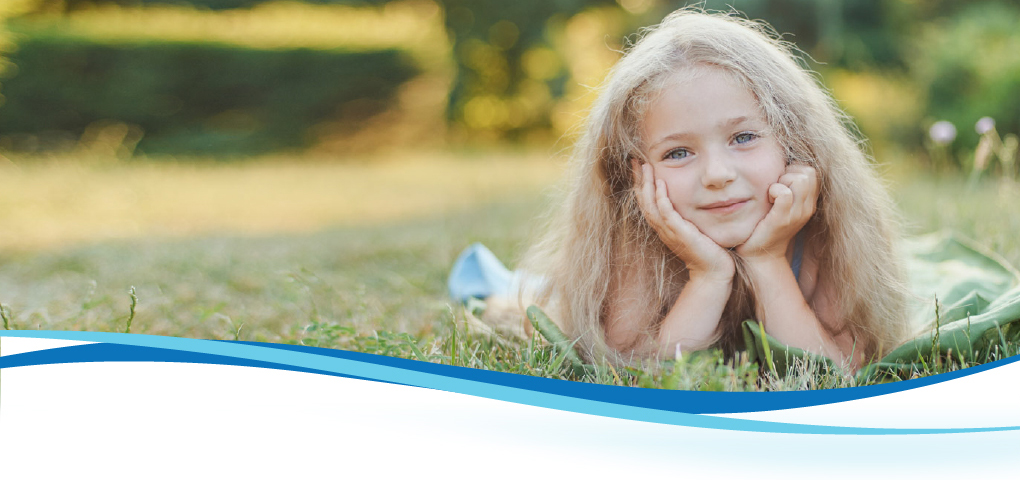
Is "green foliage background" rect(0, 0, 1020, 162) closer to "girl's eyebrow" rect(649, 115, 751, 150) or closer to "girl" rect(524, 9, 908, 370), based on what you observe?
"girl" rect(524, 9, 908, 370)

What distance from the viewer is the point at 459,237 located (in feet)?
11.6

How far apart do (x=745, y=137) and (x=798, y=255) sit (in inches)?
12.9

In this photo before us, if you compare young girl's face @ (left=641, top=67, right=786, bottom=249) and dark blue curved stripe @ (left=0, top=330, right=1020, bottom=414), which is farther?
young girl's face @ (left=641, top=67, right=786, bottom=249)

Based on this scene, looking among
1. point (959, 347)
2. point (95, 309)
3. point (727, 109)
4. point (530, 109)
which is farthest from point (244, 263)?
point (530, 109)

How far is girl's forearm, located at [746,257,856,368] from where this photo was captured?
1368 millimetres

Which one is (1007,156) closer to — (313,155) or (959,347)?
(959,347)

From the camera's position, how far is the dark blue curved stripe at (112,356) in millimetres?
1307

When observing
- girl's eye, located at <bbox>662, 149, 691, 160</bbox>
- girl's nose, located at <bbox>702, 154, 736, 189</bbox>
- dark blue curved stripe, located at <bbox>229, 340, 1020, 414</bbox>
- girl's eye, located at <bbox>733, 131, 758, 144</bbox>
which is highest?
girl's eye, located at <bbox>662, 149, 691, 160</bbox>

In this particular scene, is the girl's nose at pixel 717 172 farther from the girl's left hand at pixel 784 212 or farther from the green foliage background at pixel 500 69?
the green foliage background at pixel 500 69

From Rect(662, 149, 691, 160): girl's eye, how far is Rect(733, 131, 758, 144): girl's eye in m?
0.09

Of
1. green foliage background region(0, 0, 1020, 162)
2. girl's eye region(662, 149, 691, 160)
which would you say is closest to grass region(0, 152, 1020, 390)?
girl's eye region(662, 149, 691, 160)

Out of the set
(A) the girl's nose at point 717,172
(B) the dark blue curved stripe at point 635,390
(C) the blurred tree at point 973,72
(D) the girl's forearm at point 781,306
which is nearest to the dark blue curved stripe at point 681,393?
(B) the dark blue curved stripe at point 635,390

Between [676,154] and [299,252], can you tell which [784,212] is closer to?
Answer: [676,154]

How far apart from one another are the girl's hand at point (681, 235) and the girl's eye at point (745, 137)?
16cm
